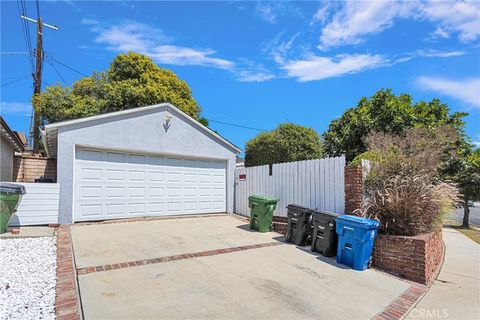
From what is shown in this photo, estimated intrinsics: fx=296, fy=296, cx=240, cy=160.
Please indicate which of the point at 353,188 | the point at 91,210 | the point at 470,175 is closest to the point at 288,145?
the point at 470,175

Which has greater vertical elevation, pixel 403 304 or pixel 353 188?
pixel 353 188

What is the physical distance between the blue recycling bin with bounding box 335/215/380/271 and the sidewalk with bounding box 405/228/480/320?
→ 113cm

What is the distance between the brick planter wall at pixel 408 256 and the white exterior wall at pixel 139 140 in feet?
21.9

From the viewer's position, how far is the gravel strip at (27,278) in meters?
3.34

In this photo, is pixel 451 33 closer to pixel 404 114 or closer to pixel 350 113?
pixel 404 114

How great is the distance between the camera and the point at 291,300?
4023mm

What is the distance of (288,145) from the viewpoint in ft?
60.4

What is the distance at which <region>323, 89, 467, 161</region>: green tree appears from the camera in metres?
11.6

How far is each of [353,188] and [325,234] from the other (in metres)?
1.42

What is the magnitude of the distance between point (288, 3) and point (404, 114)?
6434mm

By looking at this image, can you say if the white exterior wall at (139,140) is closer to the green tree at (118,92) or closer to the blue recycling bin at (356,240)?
the blue recycling bin at (356,240)

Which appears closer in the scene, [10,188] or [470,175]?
Result: [10,188]

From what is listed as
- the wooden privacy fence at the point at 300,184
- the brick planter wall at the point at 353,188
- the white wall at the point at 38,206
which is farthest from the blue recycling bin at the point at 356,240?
the white wall at the point at 38,206

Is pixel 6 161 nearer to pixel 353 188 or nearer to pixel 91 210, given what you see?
pixel 91 210
